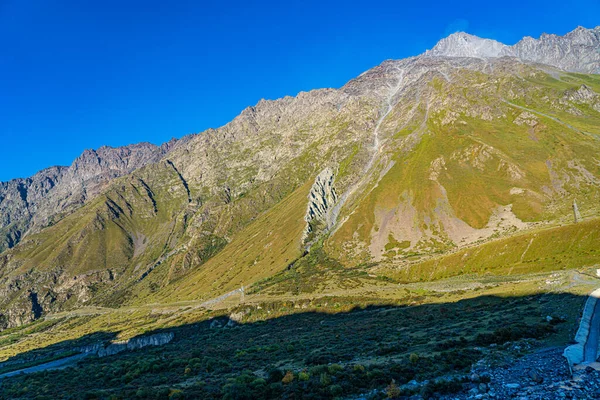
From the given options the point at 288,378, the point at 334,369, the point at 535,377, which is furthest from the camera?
the point at 334,369

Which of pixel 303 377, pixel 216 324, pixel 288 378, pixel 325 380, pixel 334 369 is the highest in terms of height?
pixel 325 380

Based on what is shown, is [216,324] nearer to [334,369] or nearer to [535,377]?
[334,369]

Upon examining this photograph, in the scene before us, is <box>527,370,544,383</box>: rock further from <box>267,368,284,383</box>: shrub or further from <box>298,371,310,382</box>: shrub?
<box>267,368,284,383</box>: shrub

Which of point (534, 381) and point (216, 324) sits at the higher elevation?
point (534, 381)

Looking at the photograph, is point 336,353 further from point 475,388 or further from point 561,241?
point 561,241

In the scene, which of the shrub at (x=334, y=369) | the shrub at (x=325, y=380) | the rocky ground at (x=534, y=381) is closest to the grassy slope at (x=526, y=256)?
the rocky ground at (x=534, y=381)

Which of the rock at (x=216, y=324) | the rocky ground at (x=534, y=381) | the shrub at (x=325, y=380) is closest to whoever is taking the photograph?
the rocky ground at (x=534, y=381)

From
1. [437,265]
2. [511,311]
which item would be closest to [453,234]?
[437,265]

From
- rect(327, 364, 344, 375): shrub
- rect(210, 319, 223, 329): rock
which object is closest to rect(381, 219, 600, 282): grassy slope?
rect(210, 319, 223, 329): rock

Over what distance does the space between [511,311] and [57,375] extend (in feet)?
243

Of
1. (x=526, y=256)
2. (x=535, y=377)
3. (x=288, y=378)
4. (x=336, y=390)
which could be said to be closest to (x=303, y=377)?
(x=288, y=378)

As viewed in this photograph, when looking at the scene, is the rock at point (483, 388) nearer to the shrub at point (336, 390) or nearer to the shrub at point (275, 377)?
the shrub at point (336, 390)

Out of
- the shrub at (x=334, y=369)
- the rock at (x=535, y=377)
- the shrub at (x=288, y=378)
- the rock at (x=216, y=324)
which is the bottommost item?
the rock at (x=216, y=324)

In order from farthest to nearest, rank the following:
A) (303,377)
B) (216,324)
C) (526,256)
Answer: (216,324), (526,256), (303,377)
